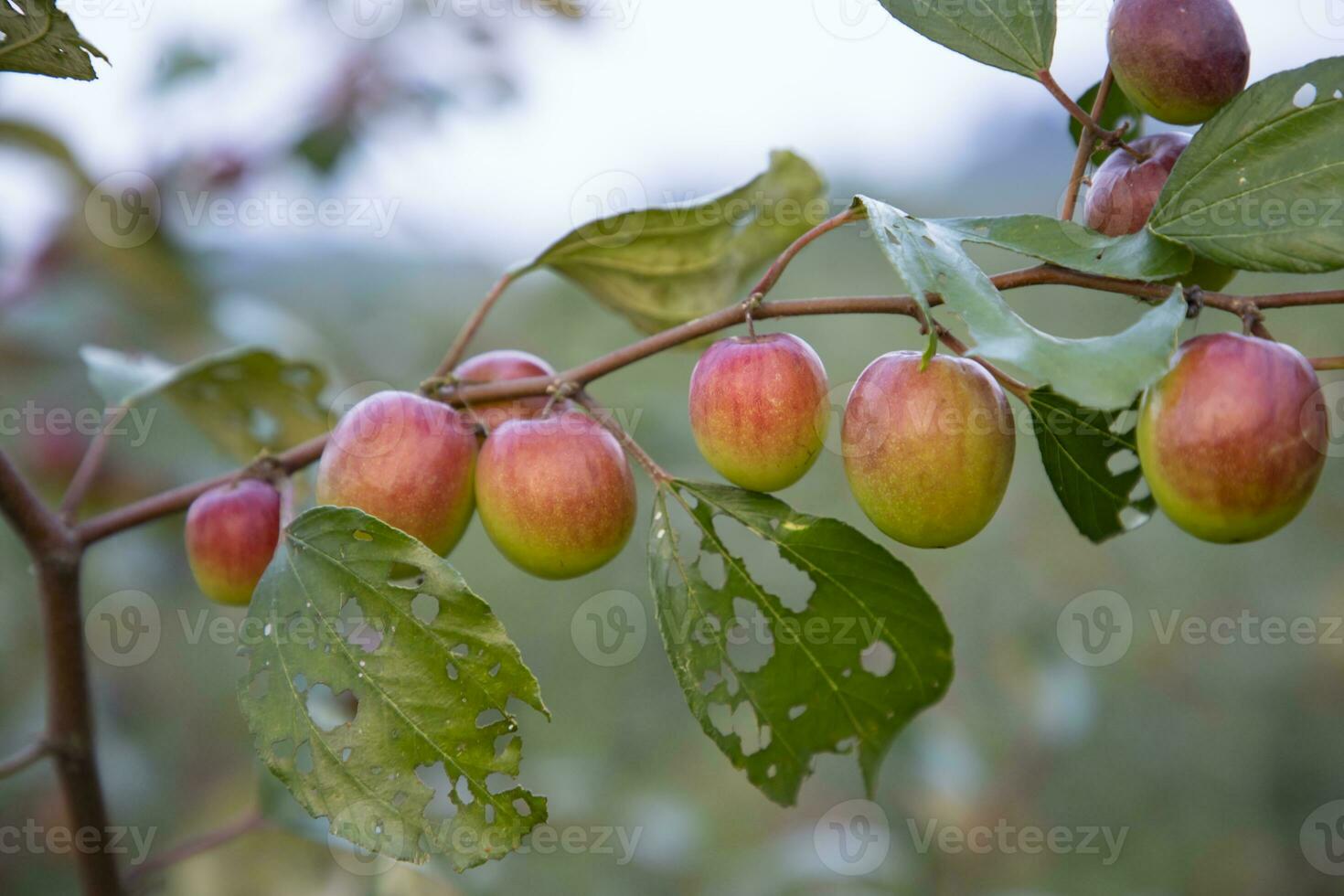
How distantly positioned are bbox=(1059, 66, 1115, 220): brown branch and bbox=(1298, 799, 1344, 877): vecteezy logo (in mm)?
1991

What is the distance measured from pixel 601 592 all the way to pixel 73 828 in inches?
67.8

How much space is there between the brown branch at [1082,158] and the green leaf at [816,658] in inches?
9.9

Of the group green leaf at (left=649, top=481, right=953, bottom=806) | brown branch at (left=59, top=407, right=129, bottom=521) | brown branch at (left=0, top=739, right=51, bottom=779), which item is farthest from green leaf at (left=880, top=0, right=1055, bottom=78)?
brown branch at (left=0, top=739, right=51, bottom=779)

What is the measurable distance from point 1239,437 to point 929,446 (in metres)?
0.16

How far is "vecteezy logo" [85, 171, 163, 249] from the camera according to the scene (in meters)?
1.56

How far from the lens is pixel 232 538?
0.74 metres

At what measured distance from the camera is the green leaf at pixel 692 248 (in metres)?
0.83

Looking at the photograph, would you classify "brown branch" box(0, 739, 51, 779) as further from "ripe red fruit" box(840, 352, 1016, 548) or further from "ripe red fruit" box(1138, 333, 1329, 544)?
"ripe red fruit" box(1138, 333, 1329, 544)

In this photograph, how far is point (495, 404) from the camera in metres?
0.78
